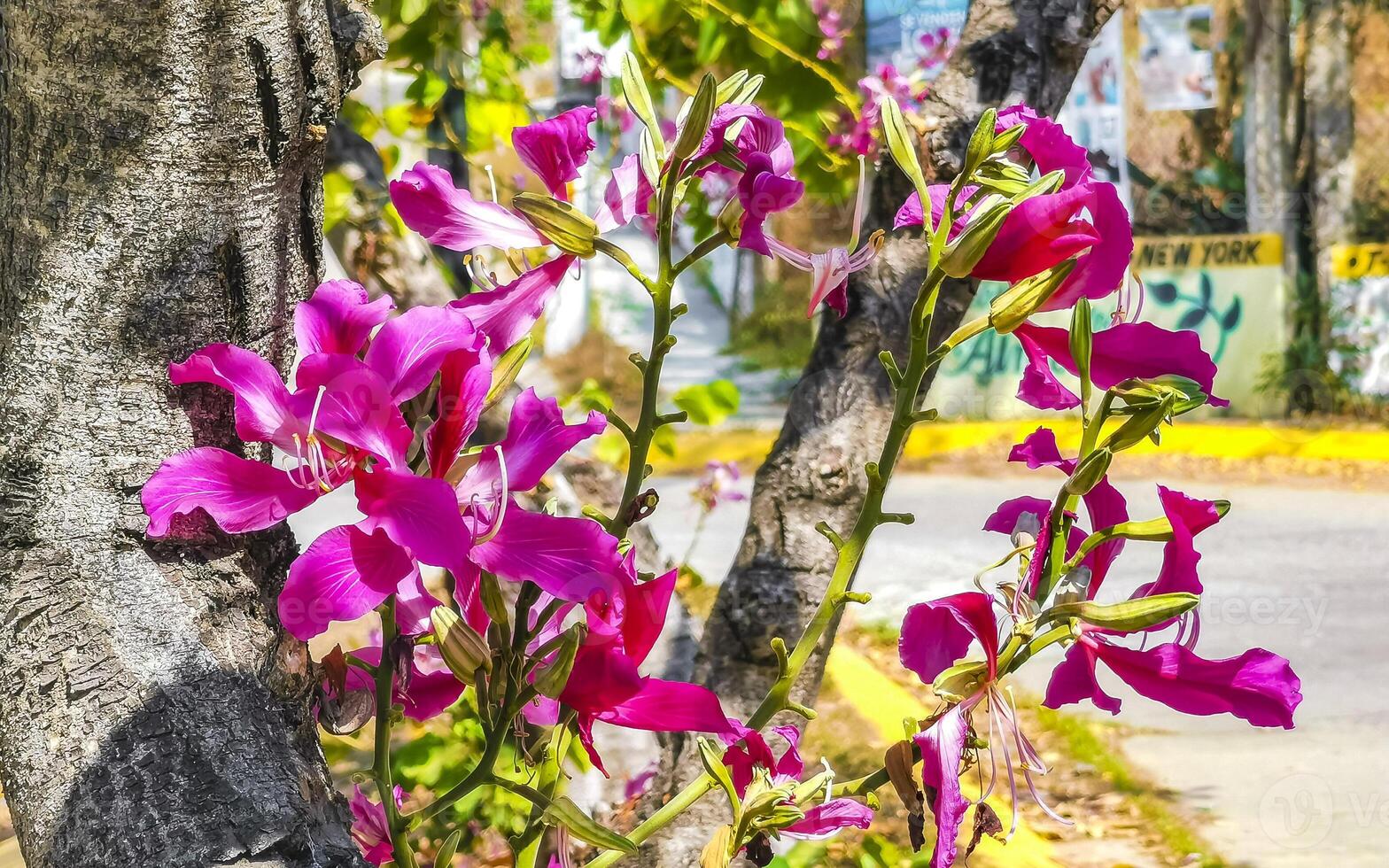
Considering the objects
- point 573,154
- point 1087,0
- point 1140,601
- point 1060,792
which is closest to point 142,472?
point 573,154

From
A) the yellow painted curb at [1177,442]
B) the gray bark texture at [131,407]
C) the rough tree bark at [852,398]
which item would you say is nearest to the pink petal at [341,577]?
the gray bark texture at [131,407]

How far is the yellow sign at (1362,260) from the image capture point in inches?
353

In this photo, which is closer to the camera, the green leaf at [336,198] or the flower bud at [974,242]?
the flower bud at [974,242]

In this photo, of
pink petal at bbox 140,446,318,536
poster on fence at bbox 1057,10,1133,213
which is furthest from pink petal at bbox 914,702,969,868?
poster on fence at bbox 1057,10,1133,213

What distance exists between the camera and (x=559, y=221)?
2.88 ft

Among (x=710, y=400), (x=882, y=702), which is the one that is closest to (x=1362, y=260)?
(x=882, y=702)

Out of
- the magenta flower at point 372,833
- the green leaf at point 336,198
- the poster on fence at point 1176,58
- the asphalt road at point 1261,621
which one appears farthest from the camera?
the poster on fence at point 1176,58

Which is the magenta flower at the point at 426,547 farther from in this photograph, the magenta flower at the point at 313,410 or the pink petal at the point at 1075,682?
the pink petal at the point at 1075,682

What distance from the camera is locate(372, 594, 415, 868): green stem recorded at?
0.82 meters

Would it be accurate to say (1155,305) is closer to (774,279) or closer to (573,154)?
(774,279)

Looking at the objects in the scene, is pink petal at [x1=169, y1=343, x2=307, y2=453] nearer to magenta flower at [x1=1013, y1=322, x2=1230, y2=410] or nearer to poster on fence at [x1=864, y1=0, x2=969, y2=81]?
magenta flower at [x1=1013, y1=322, x2=1230, y2=410]

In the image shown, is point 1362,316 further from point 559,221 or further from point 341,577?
point 341,577

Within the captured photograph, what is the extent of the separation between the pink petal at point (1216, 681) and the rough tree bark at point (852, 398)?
96 cm

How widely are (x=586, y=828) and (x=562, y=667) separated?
102 millimetres
